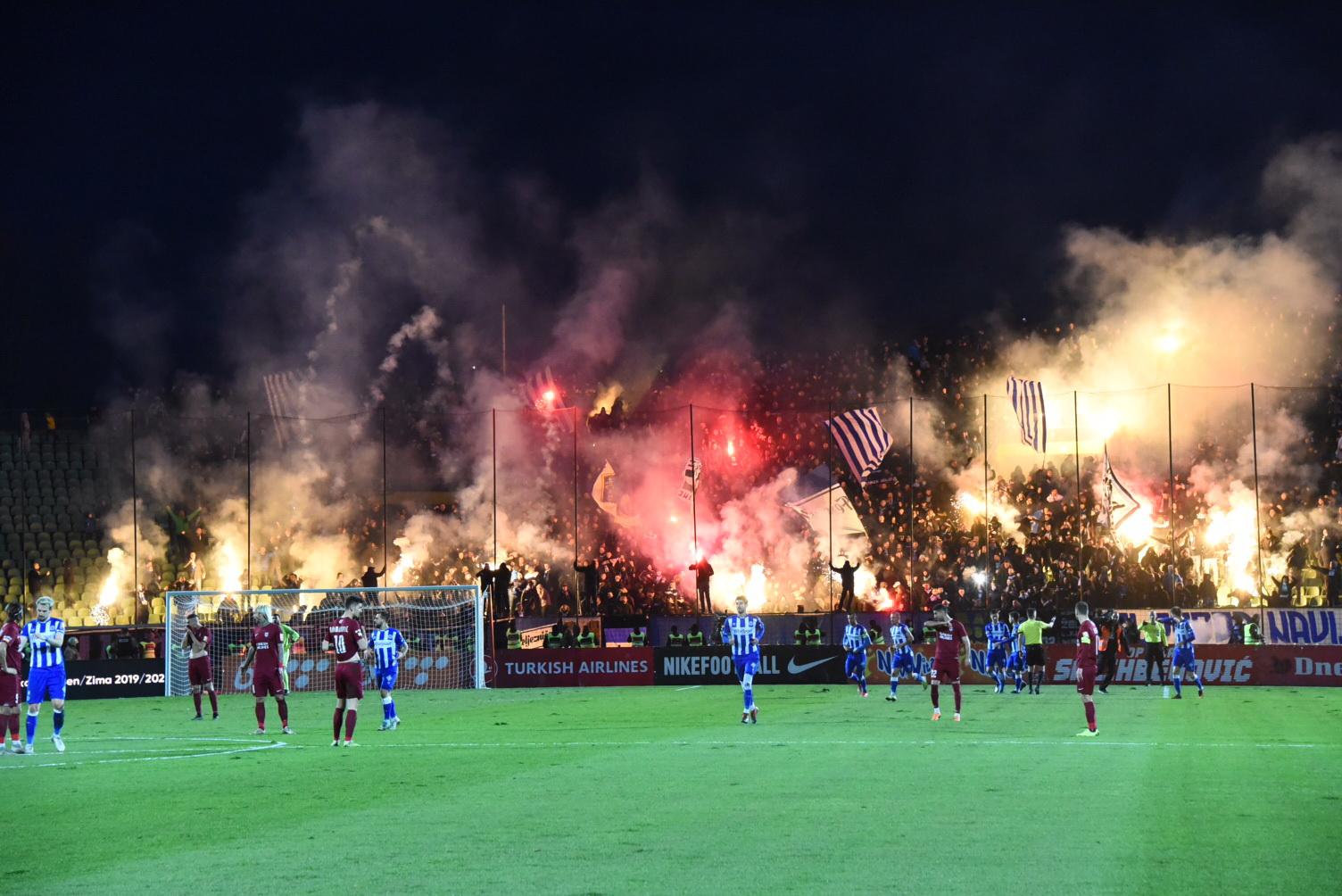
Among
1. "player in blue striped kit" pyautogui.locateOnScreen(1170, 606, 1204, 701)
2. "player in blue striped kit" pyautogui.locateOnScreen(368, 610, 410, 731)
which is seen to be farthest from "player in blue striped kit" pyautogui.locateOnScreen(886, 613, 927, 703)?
"player in blue striped kit" pyautogui.locateOnScreen(368, 610, 410, 731)

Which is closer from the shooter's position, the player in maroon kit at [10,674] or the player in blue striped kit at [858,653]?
the player in maroon kit at [10,674]

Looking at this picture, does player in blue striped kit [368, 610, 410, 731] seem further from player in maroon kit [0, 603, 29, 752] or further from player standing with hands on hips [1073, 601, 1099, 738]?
player standing with hands on hips [1073, 601, 1099, 738]

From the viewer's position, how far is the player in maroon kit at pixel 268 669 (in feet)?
82.7

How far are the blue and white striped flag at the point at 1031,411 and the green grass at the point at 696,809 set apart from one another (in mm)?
32476

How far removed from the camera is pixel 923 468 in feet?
221

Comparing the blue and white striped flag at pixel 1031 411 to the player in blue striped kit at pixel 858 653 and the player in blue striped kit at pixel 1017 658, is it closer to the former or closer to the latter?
the player in blue striped kit at pixel 1017 658

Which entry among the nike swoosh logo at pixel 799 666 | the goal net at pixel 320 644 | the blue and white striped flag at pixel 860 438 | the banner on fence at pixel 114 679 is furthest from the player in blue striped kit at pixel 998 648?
the banner on fence at pixel 114 679

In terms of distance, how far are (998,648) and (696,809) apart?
85.7 ft

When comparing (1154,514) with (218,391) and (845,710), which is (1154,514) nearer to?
(845,710)

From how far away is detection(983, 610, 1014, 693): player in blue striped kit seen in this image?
3769cm

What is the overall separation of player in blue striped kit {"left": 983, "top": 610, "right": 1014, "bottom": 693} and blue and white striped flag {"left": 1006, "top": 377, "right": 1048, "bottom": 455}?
65.3ft

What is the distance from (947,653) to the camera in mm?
25969

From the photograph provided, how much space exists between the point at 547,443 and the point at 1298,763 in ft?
212

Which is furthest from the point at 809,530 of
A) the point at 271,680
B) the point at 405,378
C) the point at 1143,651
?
the point at 271,680
